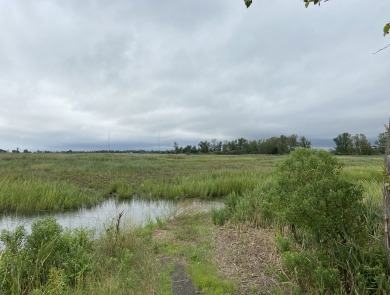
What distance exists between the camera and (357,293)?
2.31m

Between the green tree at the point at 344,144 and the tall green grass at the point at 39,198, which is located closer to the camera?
the tall green grass at the point at 39,198

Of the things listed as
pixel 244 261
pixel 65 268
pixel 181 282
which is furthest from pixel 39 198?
pixel 244 261

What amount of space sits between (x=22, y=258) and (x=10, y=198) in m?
7.50

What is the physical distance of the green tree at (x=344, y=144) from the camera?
6862 centimetres

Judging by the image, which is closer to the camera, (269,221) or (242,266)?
(242,266)

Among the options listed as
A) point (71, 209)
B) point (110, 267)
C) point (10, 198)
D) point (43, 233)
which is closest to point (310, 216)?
point (110, 267)

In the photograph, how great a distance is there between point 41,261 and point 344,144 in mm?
87128

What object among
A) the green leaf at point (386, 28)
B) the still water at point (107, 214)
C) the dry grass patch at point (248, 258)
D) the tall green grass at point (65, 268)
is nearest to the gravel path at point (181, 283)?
the tall green grass at point (65, 268)

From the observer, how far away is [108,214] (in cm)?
870

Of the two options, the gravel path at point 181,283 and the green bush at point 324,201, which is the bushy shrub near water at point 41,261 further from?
the green bush at point 324,201

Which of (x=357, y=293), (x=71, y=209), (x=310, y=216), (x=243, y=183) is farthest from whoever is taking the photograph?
(x=243, y=183)

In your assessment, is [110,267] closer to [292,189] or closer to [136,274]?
[136,274]

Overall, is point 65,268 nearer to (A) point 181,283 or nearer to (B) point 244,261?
(A) point 181,283

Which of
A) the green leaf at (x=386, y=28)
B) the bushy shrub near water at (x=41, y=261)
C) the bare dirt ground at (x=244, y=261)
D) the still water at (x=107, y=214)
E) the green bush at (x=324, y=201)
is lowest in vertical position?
the still water at (x=107, y=214)
